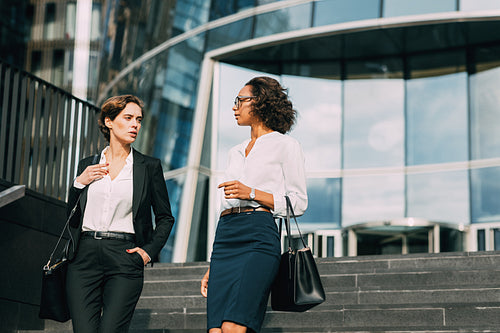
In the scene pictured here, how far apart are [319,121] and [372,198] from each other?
1.85m

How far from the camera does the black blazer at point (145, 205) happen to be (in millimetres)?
4410

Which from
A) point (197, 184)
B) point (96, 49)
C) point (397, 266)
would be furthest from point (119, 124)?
point (96, 49)

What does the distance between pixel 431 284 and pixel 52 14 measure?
139 feet

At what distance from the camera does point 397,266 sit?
8562mm

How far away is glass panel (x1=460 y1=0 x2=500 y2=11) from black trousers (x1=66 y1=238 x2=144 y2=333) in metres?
11.0

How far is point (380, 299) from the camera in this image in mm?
7355

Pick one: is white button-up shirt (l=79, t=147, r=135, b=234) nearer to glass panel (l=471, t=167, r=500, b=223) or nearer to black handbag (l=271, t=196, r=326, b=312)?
black handbag (l=271, t=196, r=326, b=312)

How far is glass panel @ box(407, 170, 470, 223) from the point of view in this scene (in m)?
14.3

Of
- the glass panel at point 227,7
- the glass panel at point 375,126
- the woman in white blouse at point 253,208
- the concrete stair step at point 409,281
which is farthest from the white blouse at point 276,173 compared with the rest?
the glass panel at point 227,7

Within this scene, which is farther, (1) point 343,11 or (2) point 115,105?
(1) point 343,11

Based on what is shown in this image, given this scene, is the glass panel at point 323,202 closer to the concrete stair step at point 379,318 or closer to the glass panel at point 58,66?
the concrete stair step at point 379,318

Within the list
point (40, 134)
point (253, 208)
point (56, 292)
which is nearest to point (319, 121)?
point (40, 134)

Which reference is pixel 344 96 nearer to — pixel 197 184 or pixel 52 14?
pixel 197 184

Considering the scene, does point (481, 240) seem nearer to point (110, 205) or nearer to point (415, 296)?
point (415, 296)
